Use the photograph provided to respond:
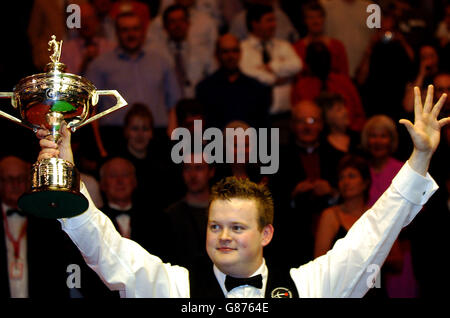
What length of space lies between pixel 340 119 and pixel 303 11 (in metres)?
1.70

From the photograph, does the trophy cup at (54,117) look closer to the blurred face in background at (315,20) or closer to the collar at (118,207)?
the collar at (118,207)

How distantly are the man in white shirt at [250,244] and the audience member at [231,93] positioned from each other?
3.46m

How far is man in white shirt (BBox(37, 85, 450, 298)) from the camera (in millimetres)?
4453

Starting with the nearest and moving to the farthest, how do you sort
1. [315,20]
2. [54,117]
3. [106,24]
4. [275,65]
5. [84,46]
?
[54,117] < [84,46] < [275,65] < [315,20] < [106,24]

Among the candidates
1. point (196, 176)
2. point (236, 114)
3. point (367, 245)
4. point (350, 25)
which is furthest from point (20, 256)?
point (350, 25)

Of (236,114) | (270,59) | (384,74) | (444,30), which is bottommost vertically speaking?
(236,114)

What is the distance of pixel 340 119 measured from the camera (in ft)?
26.6

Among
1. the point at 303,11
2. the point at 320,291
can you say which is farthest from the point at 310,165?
the point at 320,291

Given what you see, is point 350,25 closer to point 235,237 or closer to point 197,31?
point 197,31

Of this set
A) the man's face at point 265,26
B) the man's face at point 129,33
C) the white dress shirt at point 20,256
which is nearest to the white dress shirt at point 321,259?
the white dress shirt at point 20,256

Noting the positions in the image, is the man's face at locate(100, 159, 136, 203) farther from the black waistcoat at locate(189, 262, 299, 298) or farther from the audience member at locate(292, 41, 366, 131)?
the audience member at locate(292, 41, 366, 131)

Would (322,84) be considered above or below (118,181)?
above

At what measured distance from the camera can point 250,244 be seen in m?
4.64

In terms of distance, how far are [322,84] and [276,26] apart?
Result: 3.87ft
